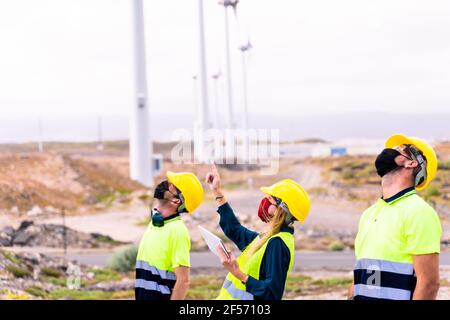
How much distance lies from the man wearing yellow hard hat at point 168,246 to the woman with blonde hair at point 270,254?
0.49m

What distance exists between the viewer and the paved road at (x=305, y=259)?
2497cm

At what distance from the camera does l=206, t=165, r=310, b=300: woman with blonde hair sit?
19.5 feet

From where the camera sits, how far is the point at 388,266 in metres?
5.85

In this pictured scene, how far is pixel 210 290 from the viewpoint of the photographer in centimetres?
1972

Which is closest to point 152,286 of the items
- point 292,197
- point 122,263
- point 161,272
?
point 161,272

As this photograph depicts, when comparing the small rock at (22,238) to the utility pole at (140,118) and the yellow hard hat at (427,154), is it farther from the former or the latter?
the yellow hard hat at (427,154)

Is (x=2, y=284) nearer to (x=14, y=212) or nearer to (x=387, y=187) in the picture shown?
(x=387, y=187)

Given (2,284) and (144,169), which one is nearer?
(2,284)

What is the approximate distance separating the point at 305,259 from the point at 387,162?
2158 centimetres

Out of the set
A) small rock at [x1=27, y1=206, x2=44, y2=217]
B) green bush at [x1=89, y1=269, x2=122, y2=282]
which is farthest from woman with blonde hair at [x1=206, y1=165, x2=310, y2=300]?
small rock at [x1=27, y1=206, x2=44, y2=217]

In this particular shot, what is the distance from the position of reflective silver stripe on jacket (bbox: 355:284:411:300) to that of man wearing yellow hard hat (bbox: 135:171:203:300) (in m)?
1.36

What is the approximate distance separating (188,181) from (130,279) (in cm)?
1576
